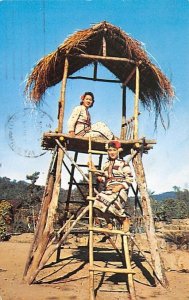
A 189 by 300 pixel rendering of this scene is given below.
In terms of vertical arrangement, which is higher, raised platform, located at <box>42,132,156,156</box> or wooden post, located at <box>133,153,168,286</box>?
raised platform, located at <box>42,132,156,156</box>

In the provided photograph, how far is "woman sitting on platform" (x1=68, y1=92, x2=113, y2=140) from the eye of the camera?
744cm

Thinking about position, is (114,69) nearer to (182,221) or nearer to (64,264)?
(64,264)

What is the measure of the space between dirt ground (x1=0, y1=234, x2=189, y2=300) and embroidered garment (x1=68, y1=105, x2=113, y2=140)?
3.10 meters

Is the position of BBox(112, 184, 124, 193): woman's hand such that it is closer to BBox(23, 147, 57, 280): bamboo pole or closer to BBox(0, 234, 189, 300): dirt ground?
BBox(0, 234, 189, 300): dirt ground

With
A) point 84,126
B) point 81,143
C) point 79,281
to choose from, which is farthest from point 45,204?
point 84,126

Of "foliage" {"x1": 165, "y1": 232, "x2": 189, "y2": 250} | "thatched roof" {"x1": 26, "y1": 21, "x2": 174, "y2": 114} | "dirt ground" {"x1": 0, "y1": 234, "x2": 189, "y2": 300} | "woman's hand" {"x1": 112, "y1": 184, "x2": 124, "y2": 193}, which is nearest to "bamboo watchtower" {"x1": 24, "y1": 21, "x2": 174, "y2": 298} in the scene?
"thatched roof" {"x1": 26, "y1": 21, "x2": 174, "y2": 114}

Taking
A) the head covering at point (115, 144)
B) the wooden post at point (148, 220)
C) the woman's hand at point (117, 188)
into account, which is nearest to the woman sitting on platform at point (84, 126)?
the head covering at point (115, 144)

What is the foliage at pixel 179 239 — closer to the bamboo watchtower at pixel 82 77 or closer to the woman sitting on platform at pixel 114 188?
the bamboo watchtower at pixel 82 77

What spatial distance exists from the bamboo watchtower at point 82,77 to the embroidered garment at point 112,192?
992mm

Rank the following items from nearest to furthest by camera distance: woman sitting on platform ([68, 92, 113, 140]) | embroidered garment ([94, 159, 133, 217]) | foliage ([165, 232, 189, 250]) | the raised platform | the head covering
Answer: embroidered garment ([94, 159, 133, 217]) < the head covering < the raised platform < woman sitting on platform ([68, 92, 113, 140]) < foliage ([165, 232, 189, 250])

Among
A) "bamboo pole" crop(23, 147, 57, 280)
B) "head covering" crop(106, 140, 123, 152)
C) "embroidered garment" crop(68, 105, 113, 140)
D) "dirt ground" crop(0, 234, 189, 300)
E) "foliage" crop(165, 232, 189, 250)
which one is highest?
"embroidered garment" crop(68, 105, 113, 140)

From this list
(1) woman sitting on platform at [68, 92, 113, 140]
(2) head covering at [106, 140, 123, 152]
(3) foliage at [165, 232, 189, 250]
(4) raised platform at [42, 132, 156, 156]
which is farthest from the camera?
(3) foliage at [165, 232, 189, 250]

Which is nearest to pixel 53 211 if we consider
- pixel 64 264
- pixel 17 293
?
pixel 17 293

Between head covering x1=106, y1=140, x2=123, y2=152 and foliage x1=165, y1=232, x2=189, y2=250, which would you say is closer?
head covering x1=106, y1=140, x2=123, y2=152
